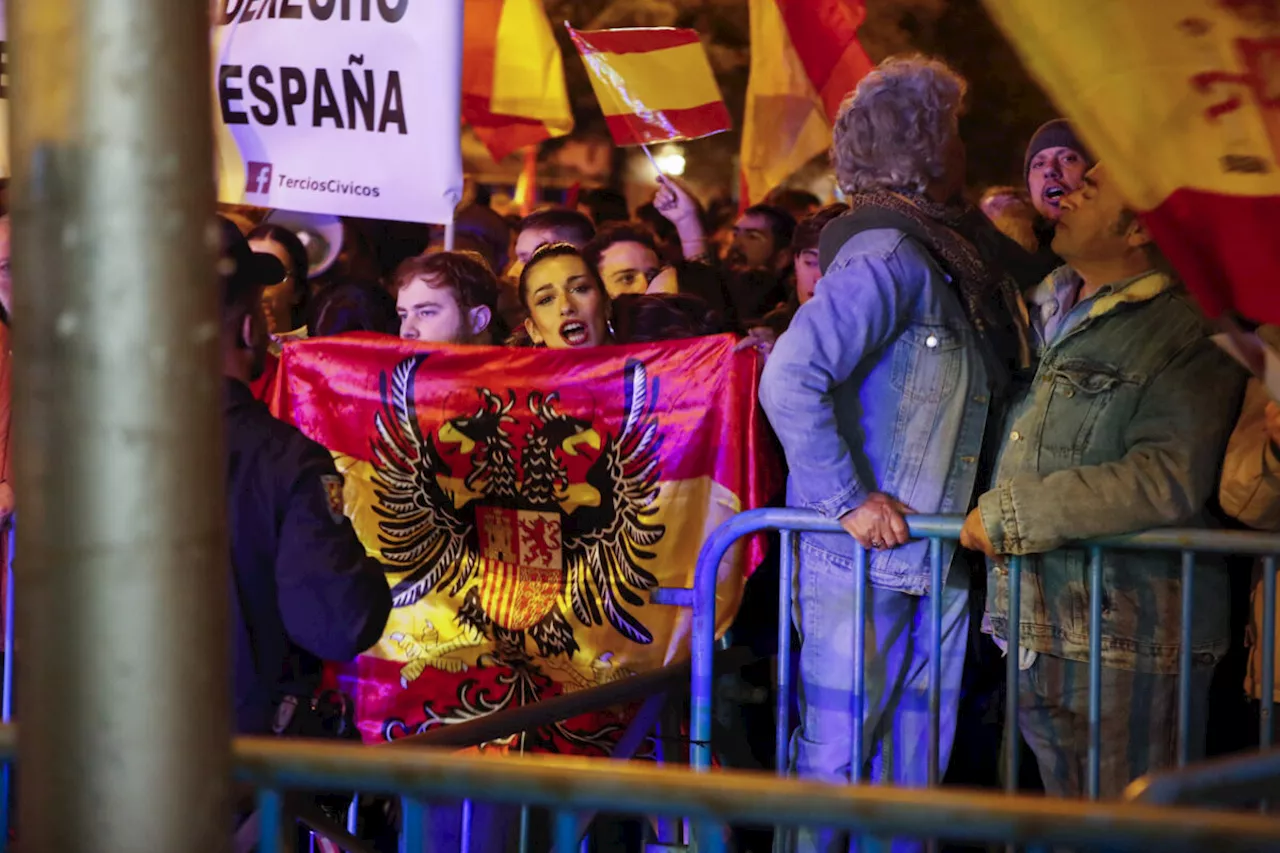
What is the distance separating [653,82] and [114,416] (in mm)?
6094

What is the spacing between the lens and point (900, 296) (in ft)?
12.6

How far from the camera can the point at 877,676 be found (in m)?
3.80

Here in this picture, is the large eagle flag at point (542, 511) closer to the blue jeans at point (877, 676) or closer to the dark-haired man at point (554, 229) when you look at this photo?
the blue jeans at point (877, 676)

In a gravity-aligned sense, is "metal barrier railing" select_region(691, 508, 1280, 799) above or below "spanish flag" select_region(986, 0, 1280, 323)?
below

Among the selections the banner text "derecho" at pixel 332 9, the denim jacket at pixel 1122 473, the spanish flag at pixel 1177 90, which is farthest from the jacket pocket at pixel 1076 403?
the banner text "derecho" at pixel 332 9

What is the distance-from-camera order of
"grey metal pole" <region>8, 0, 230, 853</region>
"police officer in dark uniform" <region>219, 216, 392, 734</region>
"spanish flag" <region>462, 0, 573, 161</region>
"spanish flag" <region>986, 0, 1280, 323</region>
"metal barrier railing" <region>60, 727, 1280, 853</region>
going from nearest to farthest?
"grey metal pole" <region>8, 0, 230, 853</region> < "metal barrier railing" <region>60, 727, 1280, 853</region> < "spanish flag" <region>986, 0, 1280, 323</region> < "police officer in dark uniform" <region>219, 216, 392, 734</region> < "spanish flag" <region>462, 0, 573, 161</region>

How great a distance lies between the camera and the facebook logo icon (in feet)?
17.0

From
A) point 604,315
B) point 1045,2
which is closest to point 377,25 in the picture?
point 604,315

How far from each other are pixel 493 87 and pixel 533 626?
125 inches

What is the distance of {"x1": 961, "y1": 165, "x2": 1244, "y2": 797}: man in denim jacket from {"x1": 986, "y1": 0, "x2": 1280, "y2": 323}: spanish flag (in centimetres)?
165

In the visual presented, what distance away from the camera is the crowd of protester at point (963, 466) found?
3486mm

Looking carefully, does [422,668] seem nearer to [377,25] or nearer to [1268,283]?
[377,25]

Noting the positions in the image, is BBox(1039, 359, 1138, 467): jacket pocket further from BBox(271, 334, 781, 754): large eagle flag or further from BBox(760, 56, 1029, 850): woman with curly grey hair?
BBox(271, 334, 781, 754): large eagle flag

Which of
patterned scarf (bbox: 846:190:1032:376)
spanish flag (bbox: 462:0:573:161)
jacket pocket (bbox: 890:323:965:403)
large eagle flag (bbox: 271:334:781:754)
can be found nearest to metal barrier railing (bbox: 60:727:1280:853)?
jacket pocket (bbox: 890:323:965:403)
